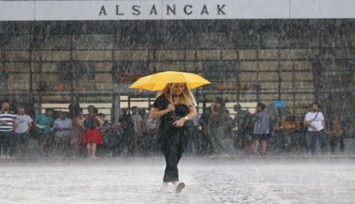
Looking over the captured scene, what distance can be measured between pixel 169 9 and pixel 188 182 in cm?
1305

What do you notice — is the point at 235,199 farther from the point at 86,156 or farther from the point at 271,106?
the point at 271,106

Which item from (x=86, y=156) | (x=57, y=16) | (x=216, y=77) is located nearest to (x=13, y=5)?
(x=57, y=16)

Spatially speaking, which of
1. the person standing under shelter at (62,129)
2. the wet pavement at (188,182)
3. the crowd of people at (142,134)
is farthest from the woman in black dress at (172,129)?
the person standing under shelter at (62,129)

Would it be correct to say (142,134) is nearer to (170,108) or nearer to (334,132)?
(334,132)

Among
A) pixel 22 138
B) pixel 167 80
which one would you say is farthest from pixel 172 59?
pixel 167 80

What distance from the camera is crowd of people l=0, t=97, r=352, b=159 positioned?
24438 mm

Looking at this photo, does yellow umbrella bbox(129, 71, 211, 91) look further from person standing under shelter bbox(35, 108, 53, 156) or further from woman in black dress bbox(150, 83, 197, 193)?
person standing under shelter bbox(35, 108, 53, 156)

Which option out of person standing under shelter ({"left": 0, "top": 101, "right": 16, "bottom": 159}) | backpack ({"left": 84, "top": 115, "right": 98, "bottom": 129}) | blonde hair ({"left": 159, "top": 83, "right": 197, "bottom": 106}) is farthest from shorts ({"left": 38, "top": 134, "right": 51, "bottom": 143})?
blonde hair ({"left": 159, "top": 83, "right": 197, "bottom": 106})

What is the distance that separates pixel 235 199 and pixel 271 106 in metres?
21.9

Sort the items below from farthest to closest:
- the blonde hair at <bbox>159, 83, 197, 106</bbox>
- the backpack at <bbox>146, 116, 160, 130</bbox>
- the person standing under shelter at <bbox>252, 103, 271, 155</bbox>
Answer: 1. the backpack at <bbox>146, 116, 160, 130</bbox>
2. the person standing under shelter at <bbox>252, 103, 271, 155</bbox>
3. the blonde hair at <bbox>159, 83, 197, 106</bbox>

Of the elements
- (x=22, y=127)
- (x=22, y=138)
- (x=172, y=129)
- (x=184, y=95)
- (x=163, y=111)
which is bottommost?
(x=22, y=138)

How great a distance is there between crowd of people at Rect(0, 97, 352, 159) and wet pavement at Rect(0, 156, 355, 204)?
2.35 m

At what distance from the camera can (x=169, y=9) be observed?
26.9m

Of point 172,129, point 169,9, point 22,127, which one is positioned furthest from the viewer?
point 169,9
